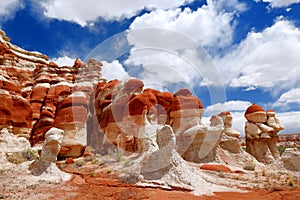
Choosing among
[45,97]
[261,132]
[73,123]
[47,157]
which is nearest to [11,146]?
[73,123]

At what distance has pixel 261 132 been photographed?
1001 inches

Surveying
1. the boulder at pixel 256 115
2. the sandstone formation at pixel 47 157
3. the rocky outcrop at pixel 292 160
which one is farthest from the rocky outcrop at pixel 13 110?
the boulder at pixel 256 115

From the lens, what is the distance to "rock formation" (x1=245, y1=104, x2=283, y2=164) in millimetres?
25078

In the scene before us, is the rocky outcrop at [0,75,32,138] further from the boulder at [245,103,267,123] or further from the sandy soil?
the boulder at [245,103,267,123]

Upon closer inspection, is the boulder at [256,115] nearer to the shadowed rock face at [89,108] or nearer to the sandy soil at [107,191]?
the shadowed rock face at [89,108]

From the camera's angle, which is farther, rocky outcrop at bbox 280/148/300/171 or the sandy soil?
rocky outcrop at bbox 280/148/300/171

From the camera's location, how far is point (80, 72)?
26828mm

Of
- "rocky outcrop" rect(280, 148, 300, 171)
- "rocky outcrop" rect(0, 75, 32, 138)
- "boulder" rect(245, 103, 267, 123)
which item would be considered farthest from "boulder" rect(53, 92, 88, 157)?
"boulder" rect(245, 103, 267, 123)

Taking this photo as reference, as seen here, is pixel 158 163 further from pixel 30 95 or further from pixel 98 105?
pixel 30 95

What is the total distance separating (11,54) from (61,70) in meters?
4.82

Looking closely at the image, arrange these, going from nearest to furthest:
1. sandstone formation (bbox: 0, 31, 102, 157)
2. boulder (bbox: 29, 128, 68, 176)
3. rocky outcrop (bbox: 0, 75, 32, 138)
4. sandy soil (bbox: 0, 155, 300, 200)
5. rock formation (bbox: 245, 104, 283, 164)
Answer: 1. sandy soil (bbox: 0, 155, 300, 200)
2. boulder (bbox: 29, 128, 68, 176)
3. rocky outcrop (bbox: 0, 75, 32, 138)
4. sandstone formation (bbox: 0, 31, 102, 157)
5. rock formation (bbox: 245, 104, 283, 164)

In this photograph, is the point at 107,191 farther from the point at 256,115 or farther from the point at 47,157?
the point at 256,115

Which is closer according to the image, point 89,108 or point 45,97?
point 45,97

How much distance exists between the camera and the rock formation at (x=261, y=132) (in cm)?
2508
